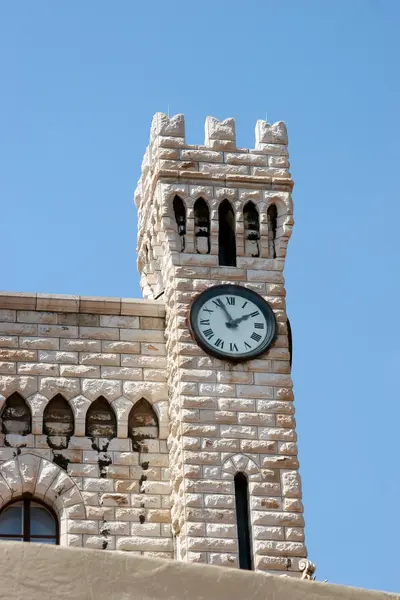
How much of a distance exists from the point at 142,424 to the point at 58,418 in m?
1.26

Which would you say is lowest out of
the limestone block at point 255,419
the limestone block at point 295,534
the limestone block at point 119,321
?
the limestone block at point 295,534

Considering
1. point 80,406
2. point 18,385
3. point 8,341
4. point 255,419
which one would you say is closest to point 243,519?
point 255,419

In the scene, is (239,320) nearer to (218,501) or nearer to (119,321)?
(119,321)

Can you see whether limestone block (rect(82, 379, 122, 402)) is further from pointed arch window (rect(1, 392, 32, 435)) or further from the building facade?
pointed arch window (rect(1, 392, 32, 435))

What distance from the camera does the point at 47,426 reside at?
24078mm

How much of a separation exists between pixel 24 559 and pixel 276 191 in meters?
13.1

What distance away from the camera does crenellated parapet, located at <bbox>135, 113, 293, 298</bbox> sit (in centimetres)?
2541

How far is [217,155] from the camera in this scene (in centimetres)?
2589

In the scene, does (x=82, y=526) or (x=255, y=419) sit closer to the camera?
(x=82, y=526)

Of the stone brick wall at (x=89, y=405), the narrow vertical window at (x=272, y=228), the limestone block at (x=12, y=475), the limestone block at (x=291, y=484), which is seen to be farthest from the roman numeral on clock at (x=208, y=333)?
the limestone block at (x=12, y=475)

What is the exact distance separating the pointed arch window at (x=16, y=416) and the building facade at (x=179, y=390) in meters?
0.02

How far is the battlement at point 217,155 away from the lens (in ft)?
84.2

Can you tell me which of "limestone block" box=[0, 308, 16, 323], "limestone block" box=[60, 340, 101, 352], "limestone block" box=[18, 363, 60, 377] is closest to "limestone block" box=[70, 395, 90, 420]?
"limestone block" box=[18, 363, 60, 377]

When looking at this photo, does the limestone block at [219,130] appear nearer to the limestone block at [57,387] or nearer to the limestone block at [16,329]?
the limestone block at [16,329]
